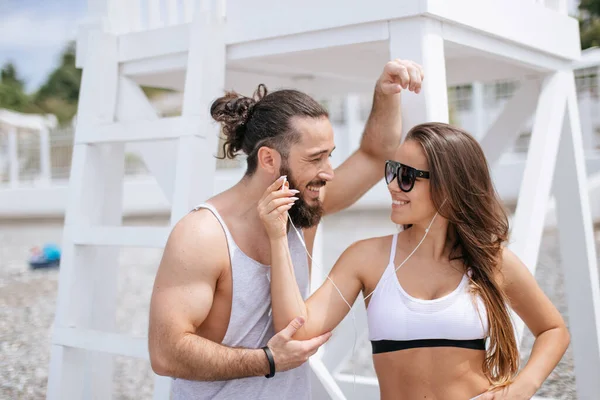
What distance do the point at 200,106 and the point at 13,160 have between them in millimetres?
→ 18220

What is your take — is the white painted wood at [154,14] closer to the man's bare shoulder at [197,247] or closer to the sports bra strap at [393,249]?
the man's bare shoulder at [197,247]

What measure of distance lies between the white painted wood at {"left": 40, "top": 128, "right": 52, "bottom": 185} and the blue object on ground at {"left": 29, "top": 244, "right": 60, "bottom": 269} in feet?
25.7

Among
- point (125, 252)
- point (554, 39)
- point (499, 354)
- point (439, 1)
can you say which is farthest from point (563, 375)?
point (125, 252)

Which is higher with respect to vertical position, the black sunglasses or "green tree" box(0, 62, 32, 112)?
"green tree" box(0, 62, 32, 112)

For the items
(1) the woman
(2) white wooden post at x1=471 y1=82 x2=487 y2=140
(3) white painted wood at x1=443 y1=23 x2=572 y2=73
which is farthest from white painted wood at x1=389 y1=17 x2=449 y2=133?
(2) white wooden post at x1=471 y1=82 x2=487 y2=140

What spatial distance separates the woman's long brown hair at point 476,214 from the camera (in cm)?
261

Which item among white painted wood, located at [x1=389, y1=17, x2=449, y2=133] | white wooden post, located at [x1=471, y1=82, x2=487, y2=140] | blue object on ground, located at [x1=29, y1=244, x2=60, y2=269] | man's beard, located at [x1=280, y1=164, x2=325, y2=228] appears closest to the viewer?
man's beard, located at [x1=280, y1=164, x2=325, y2=228]

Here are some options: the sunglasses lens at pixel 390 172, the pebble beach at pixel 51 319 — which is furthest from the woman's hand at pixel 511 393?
the pebble beach at pixel 51 319

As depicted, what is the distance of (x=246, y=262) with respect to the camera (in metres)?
2.72

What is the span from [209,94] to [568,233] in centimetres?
225

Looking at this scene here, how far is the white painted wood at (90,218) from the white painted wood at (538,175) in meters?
2.01

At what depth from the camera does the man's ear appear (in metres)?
2.76

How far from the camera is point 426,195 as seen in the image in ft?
8.72

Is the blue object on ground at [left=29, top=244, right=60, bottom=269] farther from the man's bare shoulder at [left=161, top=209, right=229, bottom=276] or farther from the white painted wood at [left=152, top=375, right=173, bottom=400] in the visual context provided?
the man's bare shoulder at [left=161, top=209, right=229, bottom=276]
